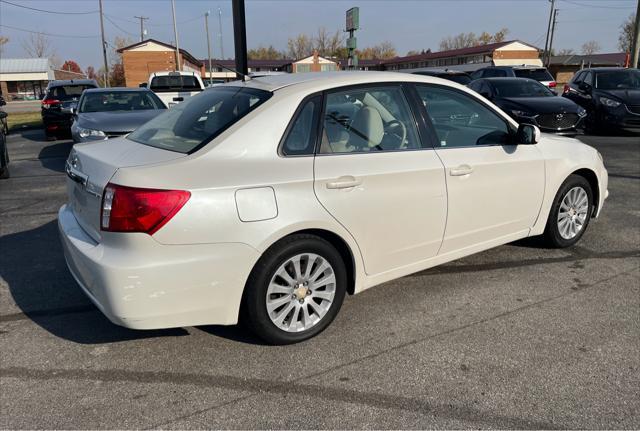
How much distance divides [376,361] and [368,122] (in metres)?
1.60

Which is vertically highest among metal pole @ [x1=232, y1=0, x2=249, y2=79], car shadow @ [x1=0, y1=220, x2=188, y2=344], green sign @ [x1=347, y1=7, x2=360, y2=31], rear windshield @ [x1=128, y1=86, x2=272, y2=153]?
green sign @ [x1=347, y1=7, x2=360, y2=31]

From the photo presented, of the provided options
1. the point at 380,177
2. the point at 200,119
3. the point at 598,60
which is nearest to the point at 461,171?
the point at 380,177

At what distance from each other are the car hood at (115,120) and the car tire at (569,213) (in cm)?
590

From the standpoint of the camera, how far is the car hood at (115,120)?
7879mm

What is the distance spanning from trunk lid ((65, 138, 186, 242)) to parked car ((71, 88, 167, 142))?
4.69m

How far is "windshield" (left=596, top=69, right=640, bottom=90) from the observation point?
13844 millimetres

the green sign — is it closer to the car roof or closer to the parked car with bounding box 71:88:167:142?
the parked car with bounding box 71:88:167:142

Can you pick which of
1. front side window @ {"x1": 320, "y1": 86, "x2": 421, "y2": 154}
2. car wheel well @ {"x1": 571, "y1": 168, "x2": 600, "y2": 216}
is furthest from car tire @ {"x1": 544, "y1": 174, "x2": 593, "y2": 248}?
front side window @ {"x1": 320, "y1": 86, "x2": 421, "y2": 154}

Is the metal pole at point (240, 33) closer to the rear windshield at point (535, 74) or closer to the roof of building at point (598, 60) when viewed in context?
the rear windshield at point (535, 74)

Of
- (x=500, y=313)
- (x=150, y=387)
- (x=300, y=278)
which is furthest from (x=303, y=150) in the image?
(x=500, y=313)

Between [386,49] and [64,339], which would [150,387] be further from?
[386,49]

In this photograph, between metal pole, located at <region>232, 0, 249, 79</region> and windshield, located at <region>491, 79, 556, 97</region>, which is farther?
windshield, located at <region>491, 79, 556, 97</region>

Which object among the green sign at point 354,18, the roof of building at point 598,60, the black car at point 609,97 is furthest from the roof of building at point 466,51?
the black car at point 609,97

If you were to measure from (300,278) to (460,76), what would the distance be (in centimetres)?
1638
